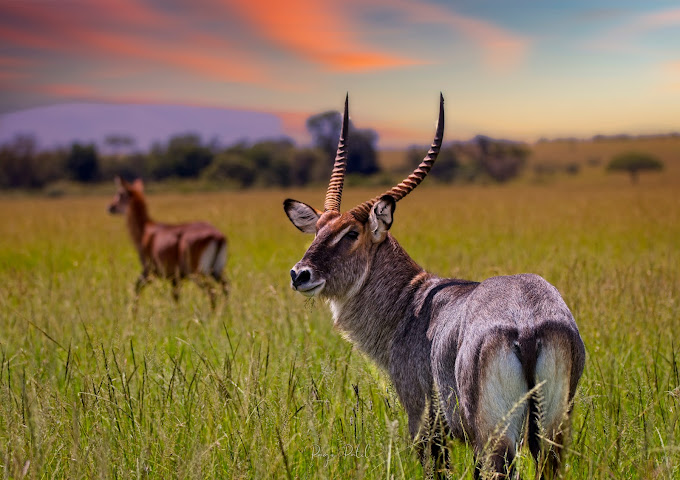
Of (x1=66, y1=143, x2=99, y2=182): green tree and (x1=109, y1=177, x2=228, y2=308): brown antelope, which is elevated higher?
(x1=109, y1=177, x2=228, y2=308): brown antelope

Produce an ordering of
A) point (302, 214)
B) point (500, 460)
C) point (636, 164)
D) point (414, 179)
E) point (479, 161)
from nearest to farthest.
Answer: point (500, 460), point (414, 179), point (302, 214), point (636, 164), point (479, 161)

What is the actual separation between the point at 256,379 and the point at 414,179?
152cm

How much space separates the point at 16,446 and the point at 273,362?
6.50 ft

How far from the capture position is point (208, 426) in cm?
349

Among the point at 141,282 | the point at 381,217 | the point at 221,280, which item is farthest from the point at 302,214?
the point at 141,282

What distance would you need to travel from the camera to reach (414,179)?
390cm

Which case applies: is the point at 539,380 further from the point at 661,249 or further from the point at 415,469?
the point at 661,249

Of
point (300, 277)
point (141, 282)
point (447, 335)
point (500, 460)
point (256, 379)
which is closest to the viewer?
point (500, 460)

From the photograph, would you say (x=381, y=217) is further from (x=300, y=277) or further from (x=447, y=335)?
(x=447, y=335)

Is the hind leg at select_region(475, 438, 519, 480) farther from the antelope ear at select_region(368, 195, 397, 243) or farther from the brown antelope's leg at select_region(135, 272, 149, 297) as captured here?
the brown antelope's leg at select_region(135, 272, 149, 297)

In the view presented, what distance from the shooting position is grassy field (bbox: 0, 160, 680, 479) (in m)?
2.96

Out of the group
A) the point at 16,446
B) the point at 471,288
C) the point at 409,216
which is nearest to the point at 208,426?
the point at 16,446

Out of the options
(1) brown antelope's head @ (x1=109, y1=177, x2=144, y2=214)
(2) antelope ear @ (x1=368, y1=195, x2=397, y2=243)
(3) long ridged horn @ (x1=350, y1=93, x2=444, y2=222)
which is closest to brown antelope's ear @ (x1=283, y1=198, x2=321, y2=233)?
(3) long ridged horn @ (x1=350, y1=93, x2=444, y2=222)

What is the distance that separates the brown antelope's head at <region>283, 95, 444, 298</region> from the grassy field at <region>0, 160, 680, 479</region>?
0.36m
